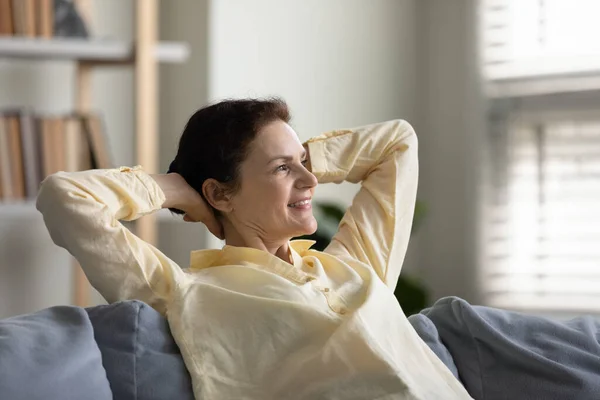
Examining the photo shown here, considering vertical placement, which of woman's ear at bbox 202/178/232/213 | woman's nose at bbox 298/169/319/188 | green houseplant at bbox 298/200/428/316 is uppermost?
woman's nose at bbox 298/169/319/188

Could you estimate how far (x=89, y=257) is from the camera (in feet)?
5.24

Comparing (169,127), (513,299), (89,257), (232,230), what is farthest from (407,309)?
(89,257)

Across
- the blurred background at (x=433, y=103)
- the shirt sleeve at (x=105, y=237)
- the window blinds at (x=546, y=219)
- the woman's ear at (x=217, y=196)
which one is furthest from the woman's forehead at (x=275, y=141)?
the window blinds at (x=546, y=219)

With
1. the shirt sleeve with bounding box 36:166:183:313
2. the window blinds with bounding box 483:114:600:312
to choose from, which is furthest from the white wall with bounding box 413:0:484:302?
the shirt sleeve with bounding box 36:166:183:313

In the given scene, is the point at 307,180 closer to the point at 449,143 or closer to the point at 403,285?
the point at 403,285

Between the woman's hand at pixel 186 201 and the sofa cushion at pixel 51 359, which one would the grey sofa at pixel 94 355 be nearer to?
the sofa cushion at pixel 51 359

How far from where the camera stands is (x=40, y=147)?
10.9 ft

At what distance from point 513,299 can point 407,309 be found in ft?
1.63

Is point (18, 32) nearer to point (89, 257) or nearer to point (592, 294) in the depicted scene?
point (89, 257)

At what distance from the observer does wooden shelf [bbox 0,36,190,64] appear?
128 inches

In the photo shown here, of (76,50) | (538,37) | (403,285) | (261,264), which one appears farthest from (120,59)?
(261,264)

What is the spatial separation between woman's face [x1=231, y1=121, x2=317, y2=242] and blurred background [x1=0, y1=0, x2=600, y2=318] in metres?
1.93

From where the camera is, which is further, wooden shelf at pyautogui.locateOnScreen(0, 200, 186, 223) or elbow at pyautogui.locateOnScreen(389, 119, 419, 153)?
wooden shelf at pyautogui.locateOnScreen(0, 200, 186, 223)

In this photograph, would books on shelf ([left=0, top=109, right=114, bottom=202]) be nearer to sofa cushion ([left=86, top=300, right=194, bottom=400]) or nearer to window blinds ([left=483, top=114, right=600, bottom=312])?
window blinds ([left=483, top=114, right=600, bottom=312])
